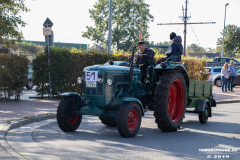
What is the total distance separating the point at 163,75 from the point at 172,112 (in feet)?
4.18

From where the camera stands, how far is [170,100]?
9.21 meters

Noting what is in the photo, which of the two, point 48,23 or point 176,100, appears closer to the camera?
point 176,100

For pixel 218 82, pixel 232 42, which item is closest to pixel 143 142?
pixel 218 82

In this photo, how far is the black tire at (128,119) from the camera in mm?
7285

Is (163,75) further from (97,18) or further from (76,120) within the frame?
A: (97,18)

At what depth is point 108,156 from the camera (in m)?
5.89

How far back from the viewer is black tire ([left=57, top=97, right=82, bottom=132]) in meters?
7.97

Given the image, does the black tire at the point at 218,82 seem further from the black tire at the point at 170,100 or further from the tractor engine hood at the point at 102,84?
the tractor engine hood at the point at 102,84

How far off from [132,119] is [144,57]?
1897 mm

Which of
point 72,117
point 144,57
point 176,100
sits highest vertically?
point 144,57

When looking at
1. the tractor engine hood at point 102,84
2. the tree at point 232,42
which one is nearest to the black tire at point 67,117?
the tractor engine hood at point 102,84

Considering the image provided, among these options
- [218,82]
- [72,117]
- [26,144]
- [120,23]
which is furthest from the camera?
[120,23]

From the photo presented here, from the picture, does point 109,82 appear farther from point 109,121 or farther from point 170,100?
point 170,100

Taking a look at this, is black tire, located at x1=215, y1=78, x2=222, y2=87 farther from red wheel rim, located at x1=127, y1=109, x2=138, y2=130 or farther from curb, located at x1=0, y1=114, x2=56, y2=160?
red wheel rim, located at x1=127, y1=109, x2=138, y2=130
